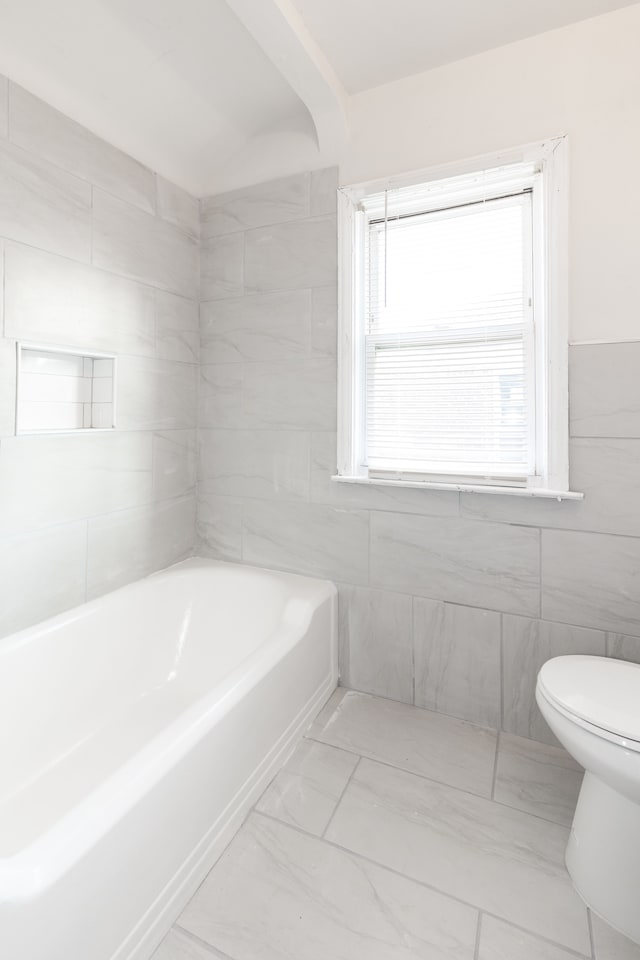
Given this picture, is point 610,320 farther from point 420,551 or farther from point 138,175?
point 138,175

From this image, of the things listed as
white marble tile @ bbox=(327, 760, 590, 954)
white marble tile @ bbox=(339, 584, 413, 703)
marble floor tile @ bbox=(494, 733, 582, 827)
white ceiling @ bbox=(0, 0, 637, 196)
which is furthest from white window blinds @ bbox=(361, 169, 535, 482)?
white marble tile @ bbox=(327, 760, 590, 954)

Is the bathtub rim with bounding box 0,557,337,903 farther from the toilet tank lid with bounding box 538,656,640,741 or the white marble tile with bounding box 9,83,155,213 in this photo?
the white marble tile with bounding box 9,83,155,213

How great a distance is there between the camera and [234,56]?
1.73 meters

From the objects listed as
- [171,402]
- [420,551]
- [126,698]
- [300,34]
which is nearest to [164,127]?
[300,34]

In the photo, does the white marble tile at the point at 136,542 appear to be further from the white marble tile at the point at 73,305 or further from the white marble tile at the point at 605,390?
the white marble tile at the point at 605,390

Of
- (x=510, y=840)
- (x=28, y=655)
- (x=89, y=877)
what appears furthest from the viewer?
(x=28, y=655)

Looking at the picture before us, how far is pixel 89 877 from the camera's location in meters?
0.86

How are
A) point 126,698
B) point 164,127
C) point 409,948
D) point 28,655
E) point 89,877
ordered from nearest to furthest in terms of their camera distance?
point 89,877 < point 409,948 < point 28,655 < point 126,698 < point 164,127

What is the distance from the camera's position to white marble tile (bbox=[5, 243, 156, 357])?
1.57 metres

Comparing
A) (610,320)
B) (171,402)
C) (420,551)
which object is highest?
(610,320)

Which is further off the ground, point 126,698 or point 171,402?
point 171,402

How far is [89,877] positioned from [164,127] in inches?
97.3

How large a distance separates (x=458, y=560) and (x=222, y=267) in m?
1.74

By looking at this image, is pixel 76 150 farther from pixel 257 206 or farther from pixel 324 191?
pixel 324 191
